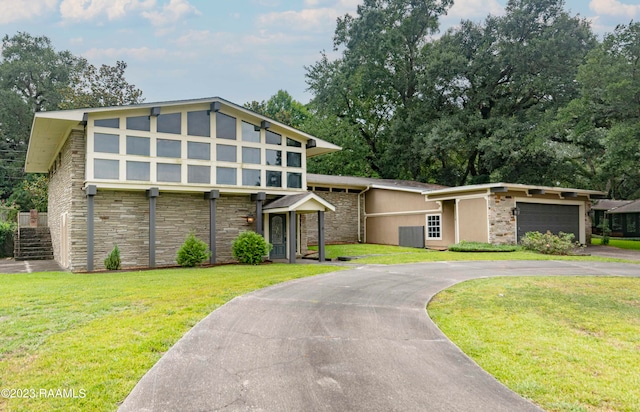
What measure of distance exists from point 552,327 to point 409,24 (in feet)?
105

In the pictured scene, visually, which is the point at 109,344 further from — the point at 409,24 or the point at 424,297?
the point at 409,24

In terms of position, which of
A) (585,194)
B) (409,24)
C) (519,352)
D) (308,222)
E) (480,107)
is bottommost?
(519,352)

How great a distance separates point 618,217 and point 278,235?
33.8m

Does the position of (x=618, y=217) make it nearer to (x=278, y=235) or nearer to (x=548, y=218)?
(x=548, y=218)

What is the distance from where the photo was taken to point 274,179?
15734 millimetres

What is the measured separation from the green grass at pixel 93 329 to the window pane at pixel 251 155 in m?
6.74

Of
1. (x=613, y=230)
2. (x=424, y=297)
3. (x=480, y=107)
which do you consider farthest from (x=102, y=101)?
(x=613, y=230)

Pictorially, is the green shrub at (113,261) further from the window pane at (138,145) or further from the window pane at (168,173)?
the window pane at (138,145)

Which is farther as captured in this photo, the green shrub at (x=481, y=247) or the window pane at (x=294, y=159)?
the green shrub at (x=481, y=247)

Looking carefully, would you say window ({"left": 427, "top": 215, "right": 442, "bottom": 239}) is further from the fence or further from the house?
the fence

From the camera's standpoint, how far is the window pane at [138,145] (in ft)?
43.2

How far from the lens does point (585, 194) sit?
65.7 ft

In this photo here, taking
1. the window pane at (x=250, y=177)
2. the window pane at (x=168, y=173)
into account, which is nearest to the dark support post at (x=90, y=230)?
the window pane at (x=168, y=173)

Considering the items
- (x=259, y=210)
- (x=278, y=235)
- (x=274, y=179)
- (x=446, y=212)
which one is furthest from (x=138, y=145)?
(x=446, y=212)
